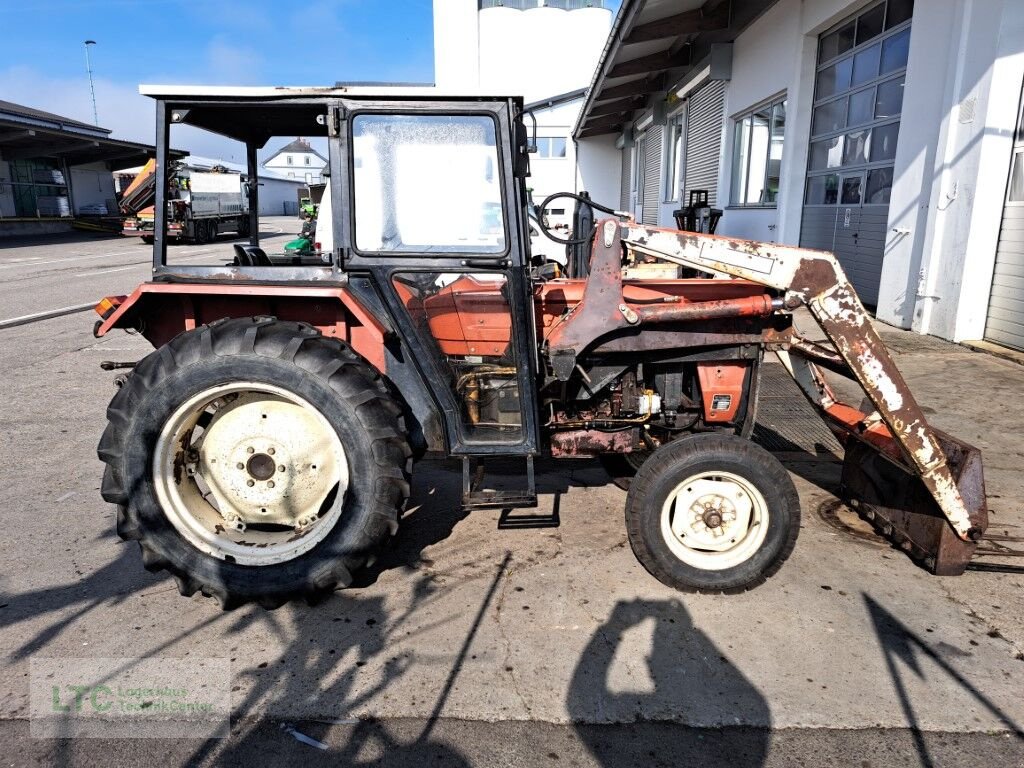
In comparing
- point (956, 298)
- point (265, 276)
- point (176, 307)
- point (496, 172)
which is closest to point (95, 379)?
point (176, 307)

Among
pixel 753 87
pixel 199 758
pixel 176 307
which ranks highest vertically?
pixel 753 87

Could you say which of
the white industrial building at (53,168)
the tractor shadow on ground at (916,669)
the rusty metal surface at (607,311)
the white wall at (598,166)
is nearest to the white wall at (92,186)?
the white industrial building at (53,168)

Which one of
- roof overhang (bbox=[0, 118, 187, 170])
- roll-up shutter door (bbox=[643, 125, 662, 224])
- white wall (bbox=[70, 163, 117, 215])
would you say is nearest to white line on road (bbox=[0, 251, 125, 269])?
roof overhang (bbox=[0, 118, 187, 170])

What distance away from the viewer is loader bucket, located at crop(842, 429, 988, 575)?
10.3 feet

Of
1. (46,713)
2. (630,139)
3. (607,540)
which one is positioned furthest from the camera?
(630,139)

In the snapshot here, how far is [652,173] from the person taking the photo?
67.9 feet

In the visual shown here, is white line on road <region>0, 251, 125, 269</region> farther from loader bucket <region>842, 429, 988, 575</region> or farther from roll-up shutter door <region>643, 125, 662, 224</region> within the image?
loader bucket <region>842, 429, 988, 575</region>

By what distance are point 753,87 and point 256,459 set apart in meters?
11.5

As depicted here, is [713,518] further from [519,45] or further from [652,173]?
[519,45]

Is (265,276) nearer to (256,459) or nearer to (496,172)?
(256,459)

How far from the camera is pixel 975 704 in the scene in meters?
2.46

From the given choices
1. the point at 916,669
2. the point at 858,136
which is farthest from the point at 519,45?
the point at 916,669

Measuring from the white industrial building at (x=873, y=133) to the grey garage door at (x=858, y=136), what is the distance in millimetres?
25

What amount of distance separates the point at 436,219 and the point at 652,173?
1905cm
